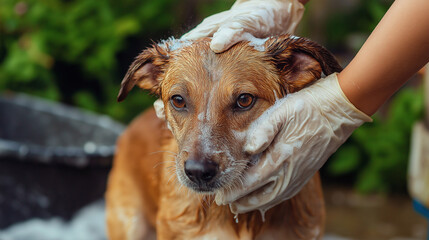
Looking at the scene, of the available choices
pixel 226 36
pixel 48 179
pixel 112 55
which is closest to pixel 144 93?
pixel 112 55

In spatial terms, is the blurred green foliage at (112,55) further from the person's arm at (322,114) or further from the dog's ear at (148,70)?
the person's arm at (322,114)

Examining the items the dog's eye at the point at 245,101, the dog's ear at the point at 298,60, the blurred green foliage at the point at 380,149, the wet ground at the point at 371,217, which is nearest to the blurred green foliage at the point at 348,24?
the blurred green foliage at the point at 380,149

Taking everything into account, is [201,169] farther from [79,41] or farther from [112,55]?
[79,41]

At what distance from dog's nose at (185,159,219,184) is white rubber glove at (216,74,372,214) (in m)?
0.17

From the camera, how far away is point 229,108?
2.12 meters

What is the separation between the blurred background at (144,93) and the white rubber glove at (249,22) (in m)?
3.09

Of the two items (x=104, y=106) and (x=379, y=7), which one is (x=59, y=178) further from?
(x=379, y=7)

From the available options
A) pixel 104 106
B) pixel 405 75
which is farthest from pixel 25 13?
pixel 405 75

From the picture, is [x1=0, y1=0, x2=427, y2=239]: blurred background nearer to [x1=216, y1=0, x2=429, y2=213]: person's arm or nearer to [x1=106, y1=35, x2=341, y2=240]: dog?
[x1=106, y1=35, x2=341, y2=240]: dog

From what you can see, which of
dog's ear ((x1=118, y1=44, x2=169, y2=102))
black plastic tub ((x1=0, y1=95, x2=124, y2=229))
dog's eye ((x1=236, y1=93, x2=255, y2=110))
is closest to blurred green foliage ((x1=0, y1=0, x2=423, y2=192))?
black plastic tub ((x1=0, y1=95, x2=124, y2=229))

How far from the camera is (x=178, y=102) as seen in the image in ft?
7.31

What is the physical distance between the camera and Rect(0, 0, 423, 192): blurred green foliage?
5.76 m

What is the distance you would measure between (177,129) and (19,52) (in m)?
4.52

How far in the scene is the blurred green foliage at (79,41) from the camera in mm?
6109
